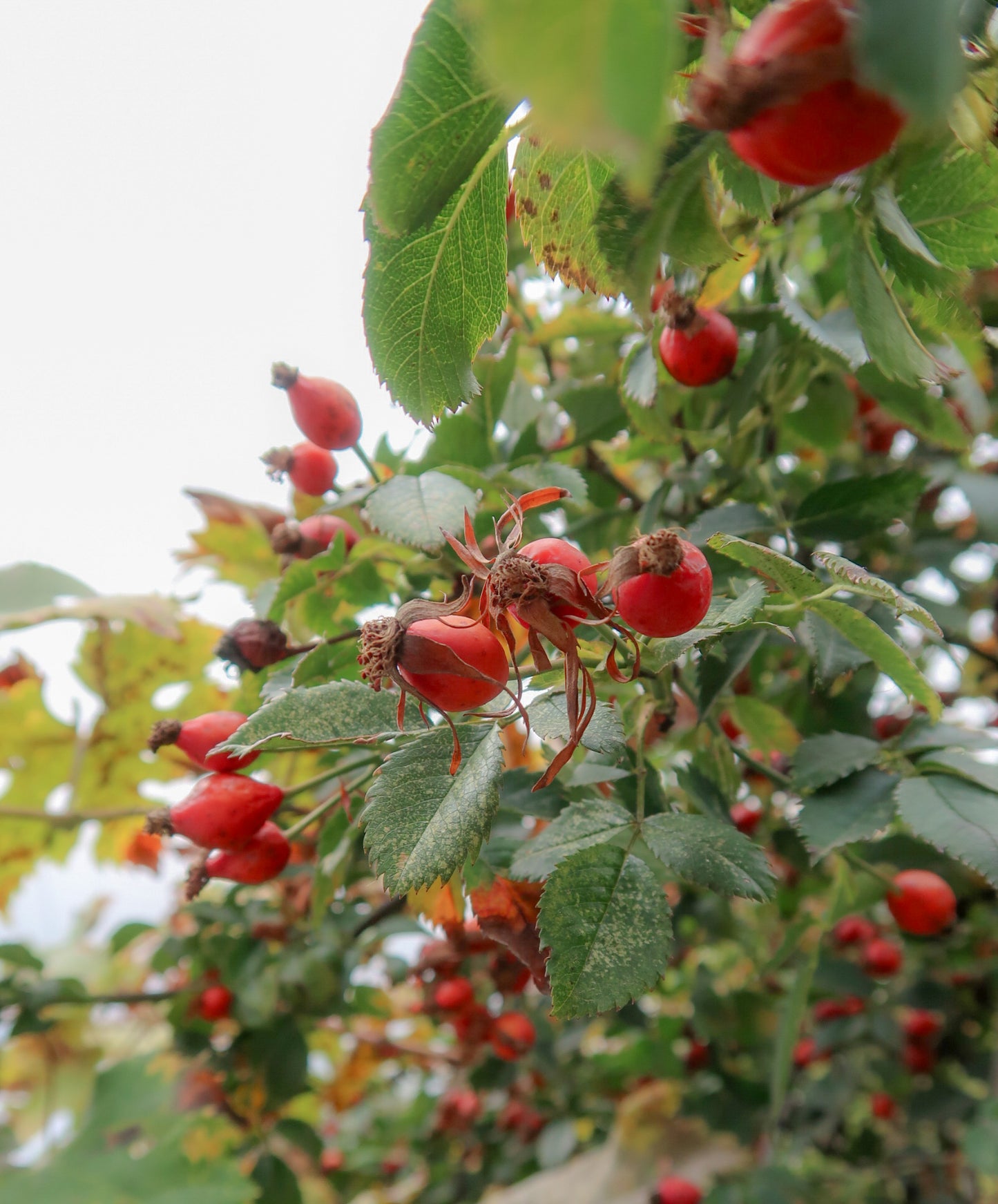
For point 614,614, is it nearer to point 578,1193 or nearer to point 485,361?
point 485,361

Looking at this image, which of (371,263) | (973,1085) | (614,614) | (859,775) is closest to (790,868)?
(973,1085)

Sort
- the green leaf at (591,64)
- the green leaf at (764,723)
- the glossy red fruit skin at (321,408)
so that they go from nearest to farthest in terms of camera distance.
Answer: the green leaf at (591,64) < the glossy red fruit skin at (321,408) < the green leaf at (764,723)

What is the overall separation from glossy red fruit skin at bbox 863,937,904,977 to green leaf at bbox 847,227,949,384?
1314 mm

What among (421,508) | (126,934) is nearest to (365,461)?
(421,508)

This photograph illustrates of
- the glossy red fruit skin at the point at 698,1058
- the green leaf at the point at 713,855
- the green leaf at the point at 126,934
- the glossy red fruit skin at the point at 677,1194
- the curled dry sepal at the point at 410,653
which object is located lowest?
the glossy red fruit skin at the point at 698,1058

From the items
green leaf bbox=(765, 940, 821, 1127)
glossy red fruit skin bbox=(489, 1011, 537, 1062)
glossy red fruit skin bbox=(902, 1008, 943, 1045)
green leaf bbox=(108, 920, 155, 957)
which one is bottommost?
glossy red fruit skin bbox=(902, 1008, 943, 1045)

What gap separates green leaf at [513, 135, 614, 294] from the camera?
0.53 m

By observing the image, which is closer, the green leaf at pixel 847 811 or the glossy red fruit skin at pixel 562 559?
the glossy red fruit skin at pixel 562 559

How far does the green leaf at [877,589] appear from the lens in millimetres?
495

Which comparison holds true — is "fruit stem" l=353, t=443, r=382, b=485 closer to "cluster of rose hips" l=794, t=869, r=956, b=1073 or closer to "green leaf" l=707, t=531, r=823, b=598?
"green leaf" l=707, t=531, r=823, b=598

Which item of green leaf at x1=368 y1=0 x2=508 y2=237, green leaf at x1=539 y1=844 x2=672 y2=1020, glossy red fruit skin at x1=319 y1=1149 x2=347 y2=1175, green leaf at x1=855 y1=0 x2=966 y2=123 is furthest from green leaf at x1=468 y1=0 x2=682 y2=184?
glossy red fruit skin at x1=319 y1=1149 x2=347 y2=1175

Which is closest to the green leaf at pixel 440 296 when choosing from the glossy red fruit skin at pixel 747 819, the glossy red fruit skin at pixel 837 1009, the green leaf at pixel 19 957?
the glossy red fruit skin at pixel 747 819

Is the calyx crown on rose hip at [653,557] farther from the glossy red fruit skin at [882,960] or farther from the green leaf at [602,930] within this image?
the glossy red fruit skin at [882,960]

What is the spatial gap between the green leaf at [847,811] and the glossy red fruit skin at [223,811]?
442 millimetres
